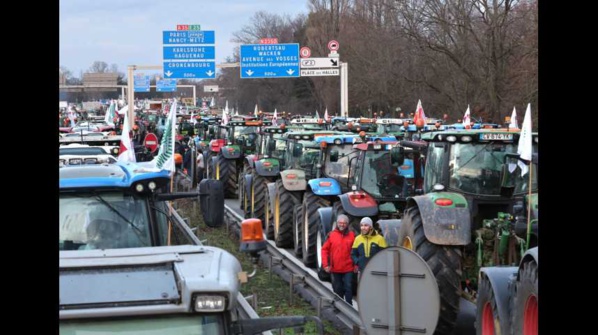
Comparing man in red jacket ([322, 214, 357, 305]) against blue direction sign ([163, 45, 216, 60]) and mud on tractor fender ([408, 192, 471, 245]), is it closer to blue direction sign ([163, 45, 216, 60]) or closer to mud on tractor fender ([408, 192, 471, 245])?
mud on tractor fender ([408, 192, 471, 245])

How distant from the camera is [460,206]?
9750 millimetres

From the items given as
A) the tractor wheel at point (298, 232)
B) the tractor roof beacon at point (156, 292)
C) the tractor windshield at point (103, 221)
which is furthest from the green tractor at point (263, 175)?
the tractor roof beacon at point (156, 292)

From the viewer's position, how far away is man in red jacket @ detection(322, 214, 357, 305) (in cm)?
1239

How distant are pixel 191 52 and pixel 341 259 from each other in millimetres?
26695

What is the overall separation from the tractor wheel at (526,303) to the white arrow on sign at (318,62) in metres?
30.0

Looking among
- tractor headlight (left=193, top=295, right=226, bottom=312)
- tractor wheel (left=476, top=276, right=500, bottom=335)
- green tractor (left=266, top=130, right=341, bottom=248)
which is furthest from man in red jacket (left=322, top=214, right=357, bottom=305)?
tractor headlight (left=193, top=295, right=226, bottom=312)

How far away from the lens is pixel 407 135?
21359mm

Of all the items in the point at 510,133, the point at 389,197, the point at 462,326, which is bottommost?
the point at 462,326

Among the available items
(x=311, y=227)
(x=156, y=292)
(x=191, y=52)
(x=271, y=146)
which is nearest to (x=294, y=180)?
(x=311, y=227)
